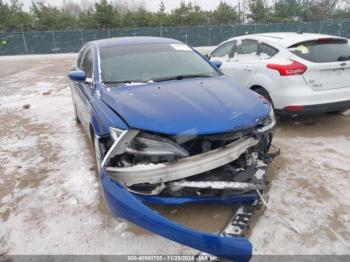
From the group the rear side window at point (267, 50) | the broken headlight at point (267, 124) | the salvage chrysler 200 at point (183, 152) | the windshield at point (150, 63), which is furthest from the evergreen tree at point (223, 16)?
the broken headlight at point (267, 124)

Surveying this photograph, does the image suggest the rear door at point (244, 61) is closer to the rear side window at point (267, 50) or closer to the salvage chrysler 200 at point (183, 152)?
the rear side window at point (267, 50)

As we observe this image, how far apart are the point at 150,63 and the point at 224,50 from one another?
3.13m

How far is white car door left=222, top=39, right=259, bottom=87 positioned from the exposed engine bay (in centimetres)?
293

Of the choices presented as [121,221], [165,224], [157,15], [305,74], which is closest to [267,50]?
[305,74]

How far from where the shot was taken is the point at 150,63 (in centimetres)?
395

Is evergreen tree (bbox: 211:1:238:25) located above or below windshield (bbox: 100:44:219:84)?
above

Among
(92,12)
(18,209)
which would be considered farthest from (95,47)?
(92,12)

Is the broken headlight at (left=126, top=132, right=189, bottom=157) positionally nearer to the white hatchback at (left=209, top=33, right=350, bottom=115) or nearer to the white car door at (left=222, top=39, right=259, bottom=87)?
the white hatchback at (left=209, top=33, right=350, bottom=115)

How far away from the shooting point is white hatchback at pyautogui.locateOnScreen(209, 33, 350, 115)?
4676 millimetres

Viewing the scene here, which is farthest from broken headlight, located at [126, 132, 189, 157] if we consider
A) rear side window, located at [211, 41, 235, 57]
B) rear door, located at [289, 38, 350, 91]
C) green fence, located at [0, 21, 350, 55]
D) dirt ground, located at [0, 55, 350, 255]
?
green fence, located at [0, 21, 350, 55]

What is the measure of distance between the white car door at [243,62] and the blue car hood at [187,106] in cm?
210

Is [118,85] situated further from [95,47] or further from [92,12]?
[92,12]

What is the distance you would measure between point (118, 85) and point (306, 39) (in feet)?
10.7

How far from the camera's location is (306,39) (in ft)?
16.5
